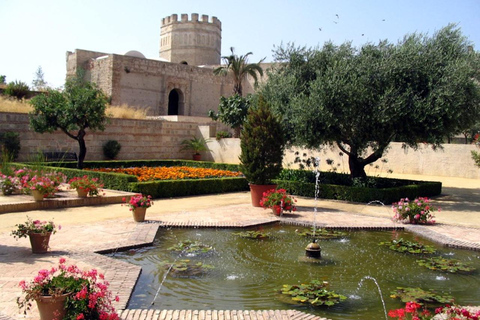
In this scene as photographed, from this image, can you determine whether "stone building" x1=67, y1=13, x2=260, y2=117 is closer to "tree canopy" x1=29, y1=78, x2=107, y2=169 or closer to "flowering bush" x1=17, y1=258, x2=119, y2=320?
"tree canopy" x1=29, y1=78, x2=107, y2=169

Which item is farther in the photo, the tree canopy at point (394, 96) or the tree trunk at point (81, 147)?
the tree trunk at point (81, 147)

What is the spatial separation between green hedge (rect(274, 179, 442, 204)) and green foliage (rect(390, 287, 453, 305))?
22.8ft

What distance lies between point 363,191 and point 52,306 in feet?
32.1

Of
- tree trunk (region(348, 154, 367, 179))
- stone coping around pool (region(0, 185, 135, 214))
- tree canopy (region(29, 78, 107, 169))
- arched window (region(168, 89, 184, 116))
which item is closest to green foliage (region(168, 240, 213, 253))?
stone coping around pool (region(0, 185, 135, 214))

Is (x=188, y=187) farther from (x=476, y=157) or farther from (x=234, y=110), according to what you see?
(x=476, y=157)

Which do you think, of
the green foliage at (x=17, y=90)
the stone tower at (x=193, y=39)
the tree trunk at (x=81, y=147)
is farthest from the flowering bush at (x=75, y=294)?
the stone tower at (x=193, y=39)

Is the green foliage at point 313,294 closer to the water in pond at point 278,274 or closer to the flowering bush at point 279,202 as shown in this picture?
the water in pond at point 278,274

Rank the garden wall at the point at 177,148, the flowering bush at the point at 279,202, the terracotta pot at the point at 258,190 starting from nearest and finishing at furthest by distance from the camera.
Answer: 1. the flowering bush at the point at 279,202
2. the terracotta pot at the point at 258,190
3. the garden wall at the point at 177,148

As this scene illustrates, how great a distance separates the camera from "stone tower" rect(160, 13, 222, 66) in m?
45.7

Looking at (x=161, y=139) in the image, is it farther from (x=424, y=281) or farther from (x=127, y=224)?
(x=424, y=281)

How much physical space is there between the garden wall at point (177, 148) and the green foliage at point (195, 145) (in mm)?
269

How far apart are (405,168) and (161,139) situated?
464 inches

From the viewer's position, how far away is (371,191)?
40.5 feet

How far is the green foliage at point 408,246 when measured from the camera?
24.5ft
